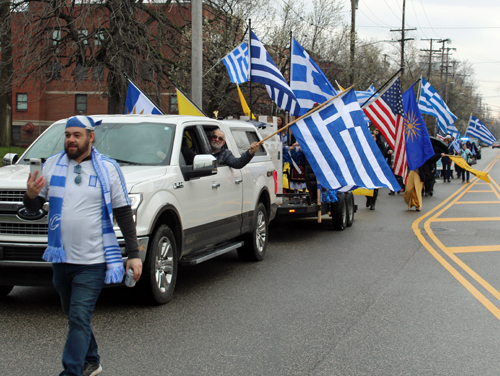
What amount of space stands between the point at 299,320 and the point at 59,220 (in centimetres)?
296

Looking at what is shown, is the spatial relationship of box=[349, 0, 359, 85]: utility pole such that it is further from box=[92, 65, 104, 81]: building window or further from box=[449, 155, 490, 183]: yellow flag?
box=[92, 65, 104, 81]: building window

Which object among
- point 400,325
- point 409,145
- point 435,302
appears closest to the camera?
point 400,325

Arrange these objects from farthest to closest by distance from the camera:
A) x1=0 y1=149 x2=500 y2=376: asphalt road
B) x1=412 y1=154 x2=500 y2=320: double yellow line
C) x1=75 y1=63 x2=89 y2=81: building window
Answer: x1=75 y1=63 x2=89 y2=81: building window
x1=412 y1=154 x2=500 y2=320: double yellow line
x1=0 y1=149 x2=500 y2=376: asphalt road

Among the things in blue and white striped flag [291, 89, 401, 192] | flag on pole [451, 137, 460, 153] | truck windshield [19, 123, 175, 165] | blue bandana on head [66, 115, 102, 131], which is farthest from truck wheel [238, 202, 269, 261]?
flag on pole [451, 137, 460, 153]

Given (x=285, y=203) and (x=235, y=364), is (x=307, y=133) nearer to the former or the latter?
(x=285, y=203)

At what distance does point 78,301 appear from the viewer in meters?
4.01

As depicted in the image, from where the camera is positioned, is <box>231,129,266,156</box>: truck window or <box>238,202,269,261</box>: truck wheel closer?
<box>238,202,269,261</box>: truck wheel

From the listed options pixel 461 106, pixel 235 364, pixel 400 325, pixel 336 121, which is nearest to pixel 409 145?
pixel 336 121

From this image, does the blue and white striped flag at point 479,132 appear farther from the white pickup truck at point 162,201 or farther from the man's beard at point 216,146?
the man's beard at point 216,146

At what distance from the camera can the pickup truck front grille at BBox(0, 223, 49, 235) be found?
6078 millimetres

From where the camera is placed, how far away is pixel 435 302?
701 cm

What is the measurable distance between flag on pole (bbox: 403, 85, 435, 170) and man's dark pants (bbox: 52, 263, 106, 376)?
1257 centimetres

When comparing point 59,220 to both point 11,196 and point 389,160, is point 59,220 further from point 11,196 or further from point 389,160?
point 389,160

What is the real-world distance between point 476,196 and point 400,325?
17.8 meters
